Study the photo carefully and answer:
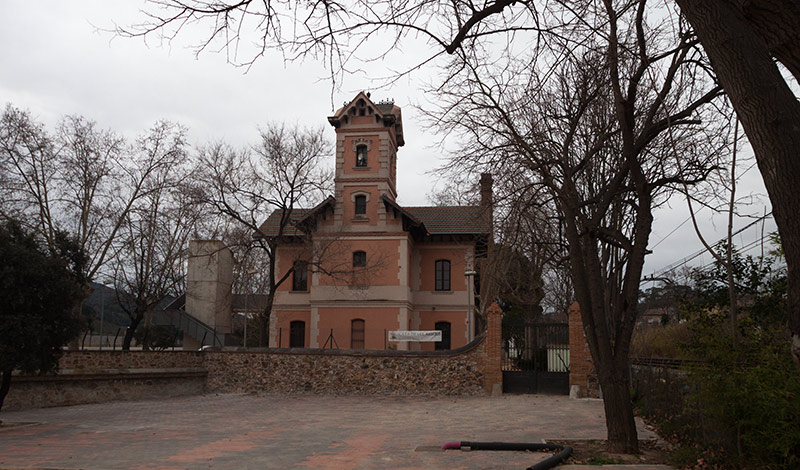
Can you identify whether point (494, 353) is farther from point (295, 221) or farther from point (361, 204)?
point (361, 204)

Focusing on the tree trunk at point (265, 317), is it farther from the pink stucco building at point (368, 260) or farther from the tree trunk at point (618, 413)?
the tree trunk at point (618, 413)

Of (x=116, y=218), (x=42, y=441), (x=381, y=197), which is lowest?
(x=42, y=441)

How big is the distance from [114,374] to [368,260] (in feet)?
44.5

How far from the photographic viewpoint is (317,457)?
9.46m

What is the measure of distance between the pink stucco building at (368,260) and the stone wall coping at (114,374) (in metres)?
6.64

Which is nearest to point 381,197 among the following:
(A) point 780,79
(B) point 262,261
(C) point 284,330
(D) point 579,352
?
(C) point 284,330

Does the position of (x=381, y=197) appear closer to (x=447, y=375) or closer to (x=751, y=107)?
(x=447, y=375)

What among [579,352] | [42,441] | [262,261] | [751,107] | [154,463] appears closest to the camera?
[751,107]

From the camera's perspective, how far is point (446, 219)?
32875 mm

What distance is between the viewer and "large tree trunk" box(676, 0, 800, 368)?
11.8 feet

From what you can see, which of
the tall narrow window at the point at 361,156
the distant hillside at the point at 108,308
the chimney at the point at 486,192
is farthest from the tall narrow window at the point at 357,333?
the chimney at the point at 486,192

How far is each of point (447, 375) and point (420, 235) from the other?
12139mm

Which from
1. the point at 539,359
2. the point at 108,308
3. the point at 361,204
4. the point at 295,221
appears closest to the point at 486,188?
the point at 539,359

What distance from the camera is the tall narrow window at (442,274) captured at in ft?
106
